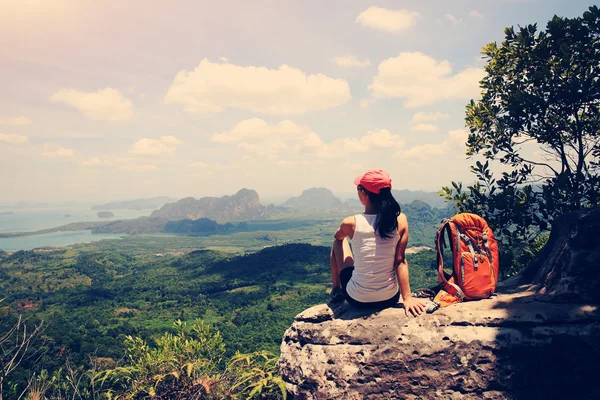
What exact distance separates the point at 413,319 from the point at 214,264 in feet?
376

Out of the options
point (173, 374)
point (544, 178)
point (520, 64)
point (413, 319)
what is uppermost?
point (520, 64)

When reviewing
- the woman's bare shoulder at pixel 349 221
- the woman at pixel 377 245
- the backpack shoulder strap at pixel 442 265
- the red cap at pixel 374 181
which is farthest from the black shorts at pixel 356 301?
the red cap at pixel 374 181

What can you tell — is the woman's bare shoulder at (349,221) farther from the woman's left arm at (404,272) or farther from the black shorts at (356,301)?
the black shorts at (356,301)

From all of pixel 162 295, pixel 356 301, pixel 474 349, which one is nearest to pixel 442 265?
pixel 474 349

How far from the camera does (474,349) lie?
13.6 ft

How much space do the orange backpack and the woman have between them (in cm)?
62

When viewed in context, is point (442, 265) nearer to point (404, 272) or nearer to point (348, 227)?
point (404, 272)

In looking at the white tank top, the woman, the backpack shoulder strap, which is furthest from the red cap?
the backpack shoulder strap

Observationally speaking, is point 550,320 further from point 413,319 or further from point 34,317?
point 34,317

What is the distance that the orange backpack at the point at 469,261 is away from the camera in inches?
193

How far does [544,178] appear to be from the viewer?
293 inches

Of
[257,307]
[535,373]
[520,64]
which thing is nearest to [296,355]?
[535,373]

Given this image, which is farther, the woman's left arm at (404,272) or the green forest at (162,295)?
the green forest at (162,295)

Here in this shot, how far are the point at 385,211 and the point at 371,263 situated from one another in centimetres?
71
